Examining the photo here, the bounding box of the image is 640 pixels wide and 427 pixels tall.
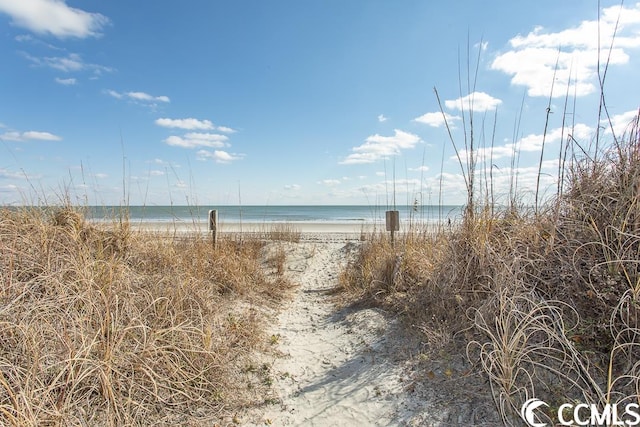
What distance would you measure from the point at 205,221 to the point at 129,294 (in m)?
3.39

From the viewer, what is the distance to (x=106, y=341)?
2.30 m

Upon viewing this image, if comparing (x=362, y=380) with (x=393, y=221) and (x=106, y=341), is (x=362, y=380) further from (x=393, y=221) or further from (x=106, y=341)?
(x=393, y=221)

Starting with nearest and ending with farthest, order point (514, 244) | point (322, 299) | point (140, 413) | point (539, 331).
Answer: point (140, 413) → point (539, 331) → point (514, 244) → point (322, 299)

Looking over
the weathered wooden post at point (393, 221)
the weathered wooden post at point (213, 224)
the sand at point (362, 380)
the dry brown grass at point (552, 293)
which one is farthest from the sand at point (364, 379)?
the weathered wooden post at point (213, 224)

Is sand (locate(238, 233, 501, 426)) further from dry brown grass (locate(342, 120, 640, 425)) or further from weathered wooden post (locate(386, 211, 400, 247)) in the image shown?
weathered wooden post (locate(386, 211, 400, 247))

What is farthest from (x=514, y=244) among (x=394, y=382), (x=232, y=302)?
(x=232, y=302)

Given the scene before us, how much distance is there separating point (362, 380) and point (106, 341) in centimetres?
196

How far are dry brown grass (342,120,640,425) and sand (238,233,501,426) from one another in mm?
220

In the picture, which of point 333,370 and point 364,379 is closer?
point 364,379

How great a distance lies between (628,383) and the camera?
78.2 inches

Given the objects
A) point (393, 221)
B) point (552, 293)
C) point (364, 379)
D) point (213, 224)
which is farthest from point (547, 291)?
point (213, 224)

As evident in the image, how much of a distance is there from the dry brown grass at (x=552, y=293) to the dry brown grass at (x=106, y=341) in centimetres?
180

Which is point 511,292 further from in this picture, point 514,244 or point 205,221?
point 205,221

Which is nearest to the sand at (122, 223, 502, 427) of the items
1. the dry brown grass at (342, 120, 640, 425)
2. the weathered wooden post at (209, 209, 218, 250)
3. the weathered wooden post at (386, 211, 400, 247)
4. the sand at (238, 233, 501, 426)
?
the sand at (238, 233, 501, 426)
